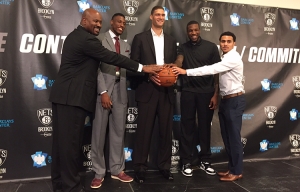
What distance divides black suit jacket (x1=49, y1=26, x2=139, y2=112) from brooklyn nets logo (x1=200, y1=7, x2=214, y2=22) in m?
1.81

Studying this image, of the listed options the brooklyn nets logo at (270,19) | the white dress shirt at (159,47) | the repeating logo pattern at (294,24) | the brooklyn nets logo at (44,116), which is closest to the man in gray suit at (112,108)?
the white dress shirt at (159,47)

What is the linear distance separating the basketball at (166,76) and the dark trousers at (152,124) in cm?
17

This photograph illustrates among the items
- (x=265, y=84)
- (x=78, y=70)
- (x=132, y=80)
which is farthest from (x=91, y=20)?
(x=265, y=84)

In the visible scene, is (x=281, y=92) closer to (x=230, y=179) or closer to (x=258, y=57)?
(x=258, y=57)

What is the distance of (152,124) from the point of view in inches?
123

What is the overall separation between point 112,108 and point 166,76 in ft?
2.42

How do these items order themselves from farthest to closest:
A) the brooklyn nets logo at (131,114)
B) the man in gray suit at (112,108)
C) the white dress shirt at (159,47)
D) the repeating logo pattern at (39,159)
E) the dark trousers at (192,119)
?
1. the brooklyn nets logo at (131,114)
2. the dark trousers at (192,119)
3. the repeating logo pattern at (39,159)
4. the white dress shirt at (159,47)
5. the man in gray suit at (112,108)

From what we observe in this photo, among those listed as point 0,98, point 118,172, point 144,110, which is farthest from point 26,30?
point 118,172

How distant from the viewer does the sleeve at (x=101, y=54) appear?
2.49 m

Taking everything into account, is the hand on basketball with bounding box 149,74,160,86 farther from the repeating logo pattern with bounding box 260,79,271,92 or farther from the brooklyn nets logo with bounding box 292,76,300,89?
the brooklyn nets logo with bounding box 292,76,300,89

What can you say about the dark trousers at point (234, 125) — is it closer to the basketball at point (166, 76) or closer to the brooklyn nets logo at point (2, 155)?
the basketball at point (166, 76)

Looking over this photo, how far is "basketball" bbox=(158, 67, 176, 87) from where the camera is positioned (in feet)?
9.48

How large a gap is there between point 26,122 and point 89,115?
0.75m

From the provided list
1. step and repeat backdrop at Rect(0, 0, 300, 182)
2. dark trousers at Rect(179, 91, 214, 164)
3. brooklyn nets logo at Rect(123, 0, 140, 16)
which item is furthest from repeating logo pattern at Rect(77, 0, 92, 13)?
dark trousers at Rect(179, 91, 214, 164)
